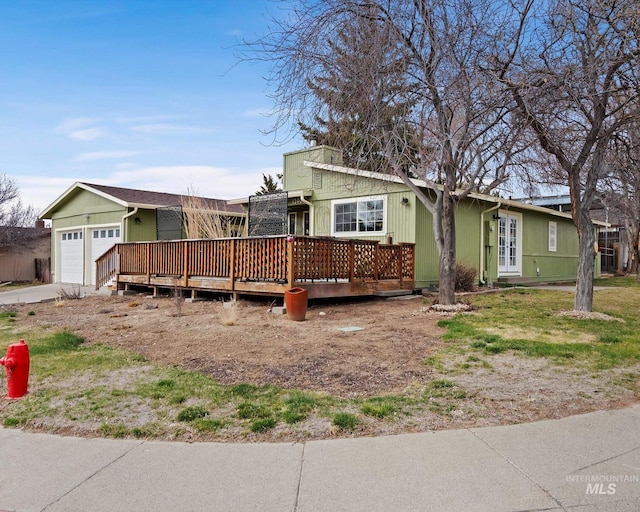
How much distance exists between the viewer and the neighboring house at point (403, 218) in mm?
12875

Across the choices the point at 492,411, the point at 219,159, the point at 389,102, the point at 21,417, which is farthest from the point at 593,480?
the point at 219,159

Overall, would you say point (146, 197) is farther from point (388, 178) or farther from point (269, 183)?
point (269, 183)

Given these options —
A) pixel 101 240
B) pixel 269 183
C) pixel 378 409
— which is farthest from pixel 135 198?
pixel 378 409

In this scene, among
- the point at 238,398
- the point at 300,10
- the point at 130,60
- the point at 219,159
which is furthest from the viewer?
the point at 219,159

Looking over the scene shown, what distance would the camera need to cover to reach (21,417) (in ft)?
13.0

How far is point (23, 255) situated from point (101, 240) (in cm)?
922

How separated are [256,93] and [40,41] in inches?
231

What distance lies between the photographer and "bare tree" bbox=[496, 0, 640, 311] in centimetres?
736

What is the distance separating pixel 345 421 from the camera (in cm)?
361

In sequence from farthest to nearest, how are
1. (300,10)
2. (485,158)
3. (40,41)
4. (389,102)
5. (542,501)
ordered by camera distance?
(40,41), (485,158), (389,102), (300,10), (542,501)

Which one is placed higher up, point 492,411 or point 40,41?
point 40,41

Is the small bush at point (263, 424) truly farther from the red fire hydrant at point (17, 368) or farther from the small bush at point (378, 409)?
the red fire hydrant at point (17, 368)

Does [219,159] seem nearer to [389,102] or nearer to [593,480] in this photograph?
[389,102]

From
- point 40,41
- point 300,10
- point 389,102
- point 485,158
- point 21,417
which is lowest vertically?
point 21,417
